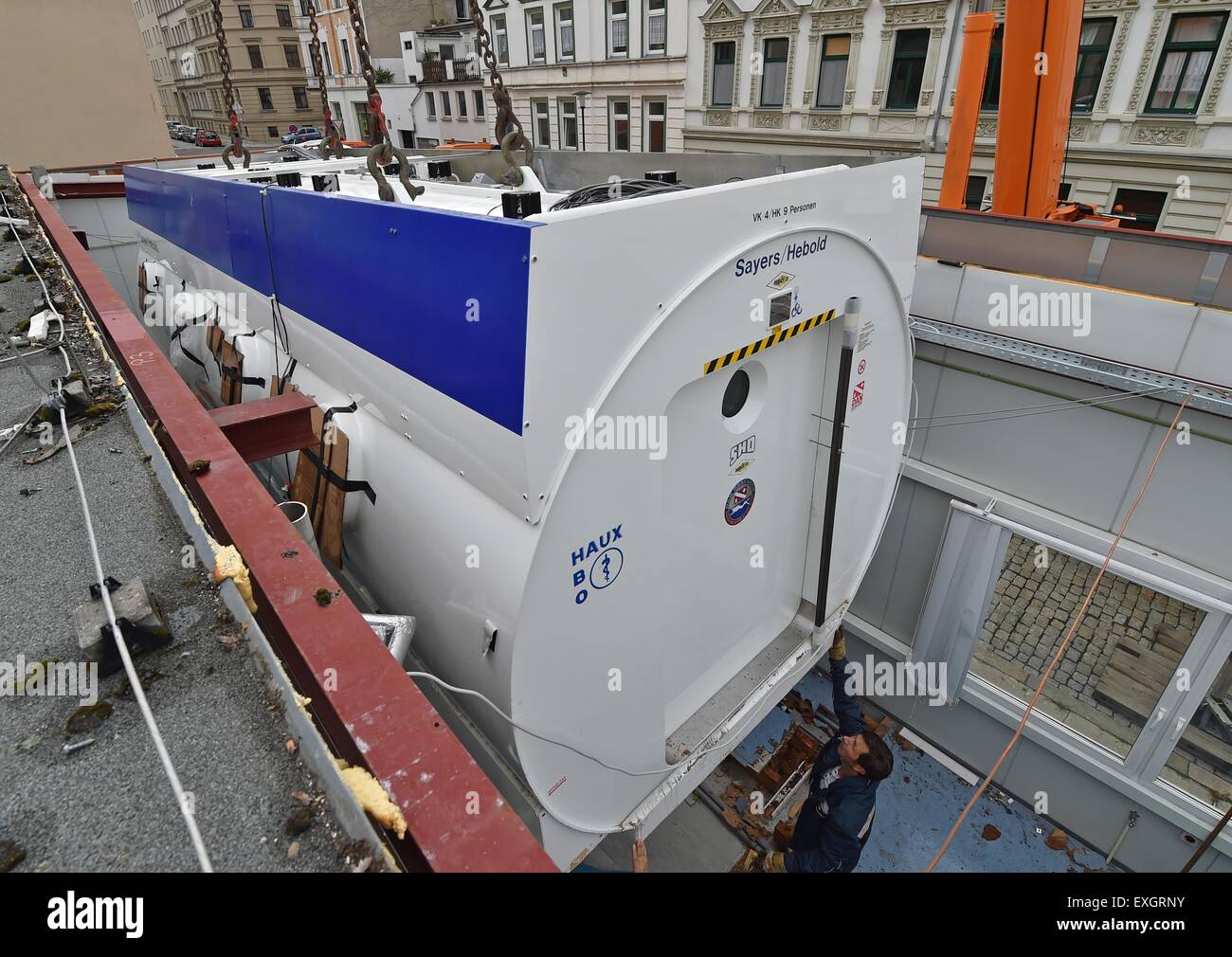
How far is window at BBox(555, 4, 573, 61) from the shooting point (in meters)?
20.6

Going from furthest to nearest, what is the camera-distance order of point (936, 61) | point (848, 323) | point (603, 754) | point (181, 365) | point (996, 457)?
point (936, 61)
point (181, 365)
point (996, 457)
point (848, 323)
point (603, 754)

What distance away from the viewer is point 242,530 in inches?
73.6

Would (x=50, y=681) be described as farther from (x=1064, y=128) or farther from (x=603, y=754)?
(x=1064, y=128)

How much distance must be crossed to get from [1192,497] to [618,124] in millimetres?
20753

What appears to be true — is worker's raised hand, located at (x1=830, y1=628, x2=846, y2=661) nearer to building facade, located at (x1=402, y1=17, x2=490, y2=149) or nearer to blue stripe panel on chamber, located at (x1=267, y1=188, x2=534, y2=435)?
blue stripe panel on chamber, located at (x1=267, y1=188, x2=534, y2=435)

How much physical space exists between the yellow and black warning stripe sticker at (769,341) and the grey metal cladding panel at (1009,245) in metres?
2.60

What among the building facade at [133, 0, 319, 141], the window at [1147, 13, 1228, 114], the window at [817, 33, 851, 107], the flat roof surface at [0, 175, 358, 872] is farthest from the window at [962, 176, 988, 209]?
the building facade at [133, 0, 319, 141]

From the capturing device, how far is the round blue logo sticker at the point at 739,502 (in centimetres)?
326

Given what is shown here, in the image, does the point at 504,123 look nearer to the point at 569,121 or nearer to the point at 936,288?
the point at 936,288

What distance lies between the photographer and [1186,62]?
11.5 metres

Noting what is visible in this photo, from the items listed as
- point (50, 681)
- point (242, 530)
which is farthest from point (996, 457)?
point (50, 681)

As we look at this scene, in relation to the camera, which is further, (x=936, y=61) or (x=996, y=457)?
(x=936, y=61)

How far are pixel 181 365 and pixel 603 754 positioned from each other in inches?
192

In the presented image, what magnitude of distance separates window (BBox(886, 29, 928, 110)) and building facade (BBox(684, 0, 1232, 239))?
2 centimetres
